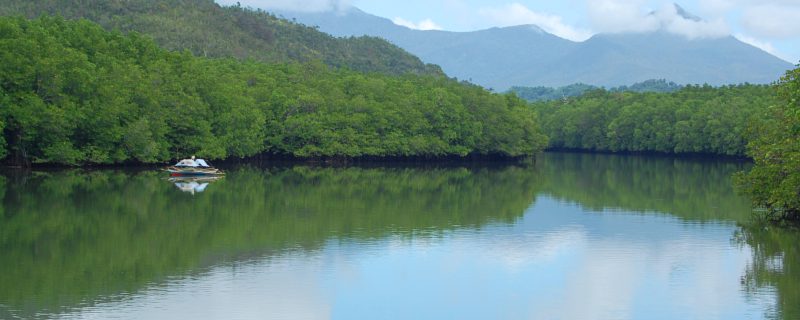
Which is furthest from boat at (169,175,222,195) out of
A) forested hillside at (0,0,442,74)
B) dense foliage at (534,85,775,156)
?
dense foliage at (534,85,775,156)

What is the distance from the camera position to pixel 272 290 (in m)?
25.0

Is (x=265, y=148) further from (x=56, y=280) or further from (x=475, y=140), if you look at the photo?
(x=56, y=280)

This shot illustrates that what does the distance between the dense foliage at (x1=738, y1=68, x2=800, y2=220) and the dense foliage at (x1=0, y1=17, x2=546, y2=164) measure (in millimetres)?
42298

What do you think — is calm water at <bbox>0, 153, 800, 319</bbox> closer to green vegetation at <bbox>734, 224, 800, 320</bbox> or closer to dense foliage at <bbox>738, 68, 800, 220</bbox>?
green vegetation at <bbox>734, 224, 800, 320</bbox>

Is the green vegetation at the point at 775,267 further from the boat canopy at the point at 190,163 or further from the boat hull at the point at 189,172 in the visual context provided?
the boat canopy at the point at 190,163

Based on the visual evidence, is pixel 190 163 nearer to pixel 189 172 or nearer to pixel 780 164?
pixel 189 172

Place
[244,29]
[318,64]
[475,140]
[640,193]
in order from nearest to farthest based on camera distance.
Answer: [640,193]
[475,140]
[318,64]
[244,29]

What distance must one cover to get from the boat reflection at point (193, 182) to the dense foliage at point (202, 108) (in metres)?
8.05

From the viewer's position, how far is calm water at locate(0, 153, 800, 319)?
2358cm

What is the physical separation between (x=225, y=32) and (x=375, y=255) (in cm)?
12110

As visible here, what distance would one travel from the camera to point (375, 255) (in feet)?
104

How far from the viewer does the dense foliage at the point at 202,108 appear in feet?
210

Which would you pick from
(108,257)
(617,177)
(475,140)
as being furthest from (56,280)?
(475,140)

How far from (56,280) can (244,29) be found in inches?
5248
